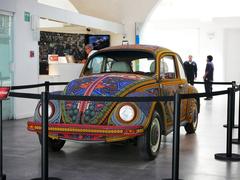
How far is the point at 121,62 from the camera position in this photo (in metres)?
6.63

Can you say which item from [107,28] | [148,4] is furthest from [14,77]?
[148,4]

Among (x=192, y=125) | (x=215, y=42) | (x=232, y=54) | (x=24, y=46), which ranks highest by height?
(x=215, y=42)

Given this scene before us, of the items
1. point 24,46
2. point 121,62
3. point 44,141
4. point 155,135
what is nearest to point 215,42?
point 24,46

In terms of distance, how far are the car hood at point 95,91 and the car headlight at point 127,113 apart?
18 cm

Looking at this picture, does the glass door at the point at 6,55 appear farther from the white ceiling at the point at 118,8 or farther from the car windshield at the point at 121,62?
the white ceiling at the point at 118,8

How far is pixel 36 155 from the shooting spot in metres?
5.91

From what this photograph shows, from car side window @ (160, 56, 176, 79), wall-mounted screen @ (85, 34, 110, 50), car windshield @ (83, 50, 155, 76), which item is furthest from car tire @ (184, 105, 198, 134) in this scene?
wall-mounted screen @ (85, 34, 110, 50)

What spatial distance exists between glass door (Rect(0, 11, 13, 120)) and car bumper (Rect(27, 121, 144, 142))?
4.25 metres

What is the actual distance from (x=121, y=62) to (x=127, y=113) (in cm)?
147

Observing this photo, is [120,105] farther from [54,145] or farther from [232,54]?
[232,54]

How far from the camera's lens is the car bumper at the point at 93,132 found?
17.0ft

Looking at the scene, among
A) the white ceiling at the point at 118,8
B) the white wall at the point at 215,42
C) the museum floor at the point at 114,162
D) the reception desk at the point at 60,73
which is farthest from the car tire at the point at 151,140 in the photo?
the white wall at the point at 215,42

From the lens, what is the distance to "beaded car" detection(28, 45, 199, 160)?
5.31 m

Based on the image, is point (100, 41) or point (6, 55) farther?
point (100, 41)
